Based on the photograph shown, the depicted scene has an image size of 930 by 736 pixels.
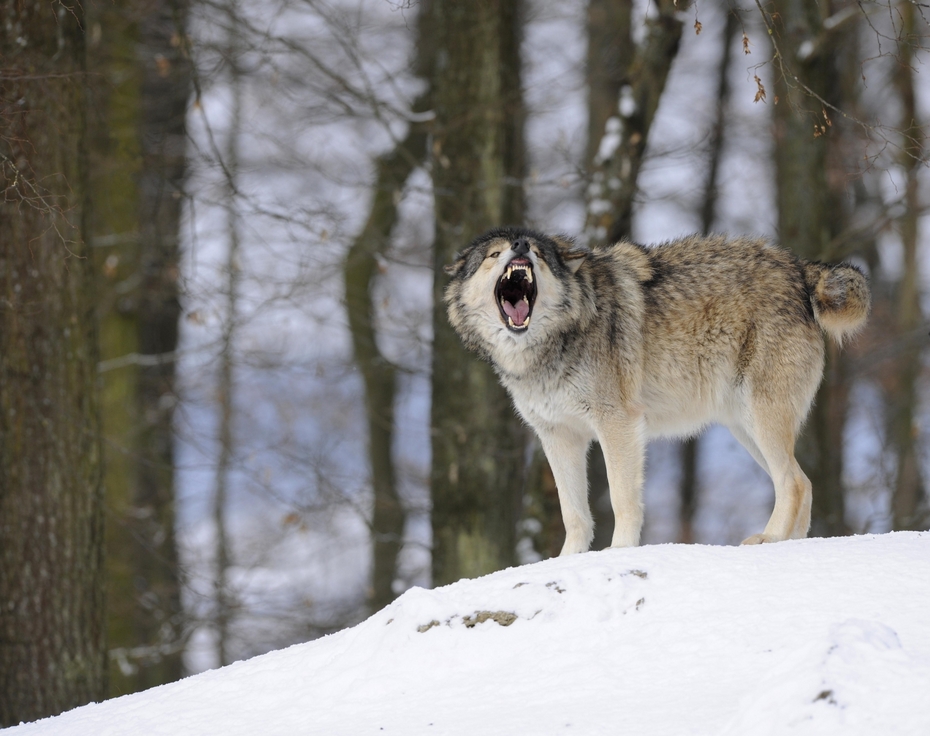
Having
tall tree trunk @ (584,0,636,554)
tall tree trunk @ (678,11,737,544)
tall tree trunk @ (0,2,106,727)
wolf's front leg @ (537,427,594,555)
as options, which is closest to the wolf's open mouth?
wolf's front leg @ (537,427,594,555)

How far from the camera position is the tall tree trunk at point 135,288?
37.2ft

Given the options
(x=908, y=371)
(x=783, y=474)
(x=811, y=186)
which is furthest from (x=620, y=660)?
(x=908, y=371)

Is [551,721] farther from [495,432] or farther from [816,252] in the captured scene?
[816,252]

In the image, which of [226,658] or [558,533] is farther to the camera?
[226,658]

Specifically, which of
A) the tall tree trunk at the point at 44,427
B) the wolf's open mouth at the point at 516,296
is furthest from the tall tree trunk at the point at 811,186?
the tall tree trunk at the point at 44,427

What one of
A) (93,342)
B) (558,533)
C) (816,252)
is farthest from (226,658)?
(816,252)

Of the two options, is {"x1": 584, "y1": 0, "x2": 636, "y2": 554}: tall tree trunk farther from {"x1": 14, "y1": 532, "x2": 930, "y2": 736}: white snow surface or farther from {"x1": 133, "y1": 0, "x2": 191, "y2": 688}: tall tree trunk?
{"x1": 14, "y1": 532, "x2": 930, "y2": 736}: white snow surface

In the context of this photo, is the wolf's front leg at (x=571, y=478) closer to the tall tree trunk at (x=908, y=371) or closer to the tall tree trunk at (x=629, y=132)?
the tall tree trunk at (x=629, y=132)

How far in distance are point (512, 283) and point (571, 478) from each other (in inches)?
51.8

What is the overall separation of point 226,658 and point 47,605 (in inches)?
361

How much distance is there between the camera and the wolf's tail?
6406 mm

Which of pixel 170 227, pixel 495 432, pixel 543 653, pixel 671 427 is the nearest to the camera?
pixel 543 653

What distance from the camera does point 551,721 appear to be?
387 cm

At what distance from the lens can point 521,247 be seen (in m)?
5.93
